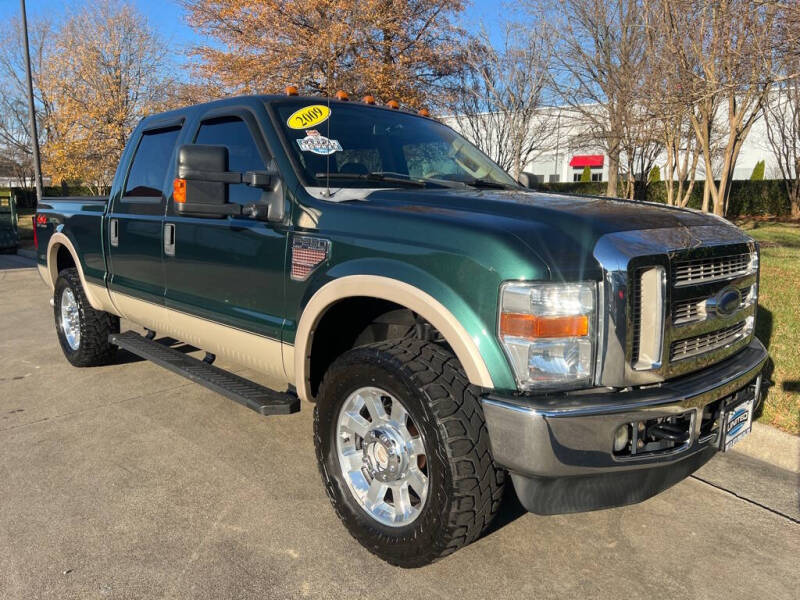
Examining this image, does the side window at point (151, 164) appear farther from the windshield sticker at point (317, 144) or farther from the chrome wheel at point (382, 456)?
the chrome wheel at point (382, 456)

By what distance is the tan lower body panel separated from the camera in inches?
129

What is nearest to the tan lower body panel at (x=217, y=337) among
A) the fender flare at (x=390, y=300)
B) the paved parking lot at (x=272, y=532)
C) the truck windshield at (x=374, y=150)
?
the fender flare at (x=390, y=300)

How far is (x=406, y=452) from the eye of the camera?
265 centimetres

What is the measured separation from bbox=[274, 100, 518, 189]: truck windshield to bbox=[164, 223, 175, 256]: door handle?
105 centimetres

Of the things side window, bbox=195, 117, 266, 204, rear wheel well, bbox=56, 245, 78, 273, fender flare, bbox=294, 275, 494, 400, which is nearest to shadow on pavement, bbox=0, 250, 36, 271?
rear wheel well, bbox=56, 245, 78, 273

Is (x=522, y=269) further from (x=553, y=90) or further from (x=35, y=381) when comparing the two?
(x=553, y=90)

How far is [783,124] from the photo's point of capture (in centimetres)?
1939

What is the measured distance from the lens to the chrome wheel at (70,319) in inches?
217

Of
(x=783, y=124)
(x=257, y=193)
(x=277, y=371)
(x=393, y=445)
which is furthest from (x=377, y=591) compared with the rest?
(x=783, y=124)

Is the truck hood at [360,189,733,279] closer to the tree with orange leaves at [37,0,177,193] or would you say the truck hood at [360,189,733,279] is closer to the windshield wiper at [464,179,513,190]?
the windshield wiper at [464,179,513,190]

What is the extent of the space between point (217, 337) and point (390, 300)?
1474 mm

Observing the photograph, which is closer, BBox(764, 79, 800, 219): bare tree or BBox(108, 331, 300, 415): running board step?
BBox(108, 331, 300, 415): running board step

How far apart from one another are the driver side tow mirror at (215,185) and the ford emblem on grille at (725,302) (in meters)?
1.97

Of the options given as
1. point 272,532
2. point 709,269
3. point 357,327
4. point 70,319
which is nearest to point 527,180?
point 357,327
